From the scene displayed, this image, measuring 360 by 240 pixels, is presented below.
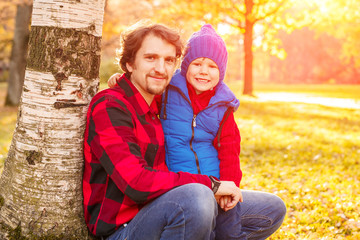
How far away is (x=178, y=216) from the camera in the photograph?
6.95 ft

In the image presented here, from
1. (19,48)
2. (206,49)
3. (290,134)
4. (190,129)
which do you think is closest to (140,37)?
(206,49)

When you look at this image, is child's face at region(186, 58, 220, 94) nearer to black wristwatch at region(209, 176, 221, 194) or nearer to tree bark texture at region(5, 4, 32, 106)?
black wristwatch at region(209, 176, 221, 194)

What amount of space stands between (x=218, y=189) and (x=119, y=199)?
2.12 ft

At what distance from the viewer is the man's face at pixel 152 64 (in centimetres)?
255

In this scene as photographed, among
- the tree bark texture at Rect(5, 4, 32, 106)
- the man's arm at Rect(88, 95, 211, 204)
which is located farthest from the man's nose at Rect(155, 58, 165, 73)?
the tree bark texture at Rect(5, 4, 32, 106)

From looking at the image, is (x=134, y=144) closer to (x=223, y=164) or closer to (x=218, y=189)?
A: (x=218, y=189)

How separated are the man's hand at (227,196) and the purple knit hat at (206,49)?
3.52 ft

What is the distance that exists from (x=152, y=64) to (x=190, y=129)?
579mm

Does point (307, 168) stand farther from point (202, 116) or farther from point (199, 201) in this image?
point (199, 201)

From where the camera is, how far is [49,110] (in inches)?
94.8

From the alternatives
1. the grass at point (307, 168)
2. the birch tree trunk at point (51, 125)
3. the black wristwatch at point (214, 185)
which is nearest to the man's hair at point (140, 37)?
the birch tree trunk at point (51, 125)

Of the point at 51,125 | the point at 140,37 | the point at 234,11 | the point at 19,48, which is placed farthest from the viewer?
the point at 234,11

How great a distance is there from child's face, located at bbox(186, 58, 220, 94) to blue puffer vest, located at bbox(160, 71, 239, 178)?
0.09 meters

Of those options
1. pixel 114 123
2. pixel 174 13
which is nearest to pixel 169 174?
pixel 114 123
